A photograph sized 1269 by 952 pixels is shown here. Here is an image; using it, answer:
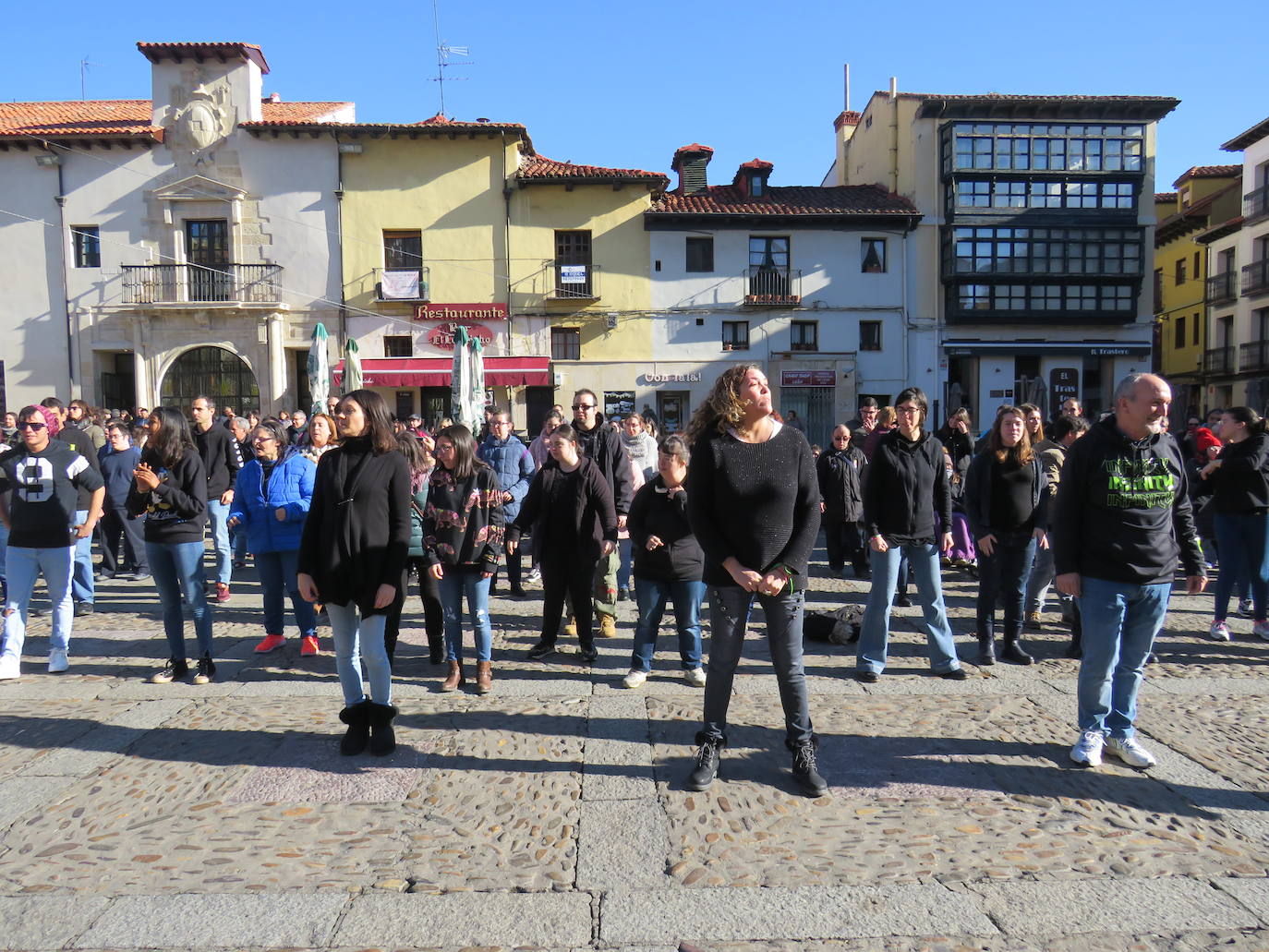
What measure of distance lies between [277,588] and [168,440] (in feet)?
4.71

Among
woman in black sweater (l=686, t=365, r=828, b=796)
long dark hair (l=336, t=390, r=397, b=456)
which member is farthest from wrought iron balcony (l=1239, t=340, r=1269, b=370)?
long dark hair (l=336, t=390, r=397, b=456)

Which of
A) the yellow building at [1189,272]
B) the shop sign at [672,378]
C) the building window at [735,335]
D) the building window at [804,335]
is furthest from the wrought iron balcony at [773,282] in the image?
the yellow building at [1189,272]

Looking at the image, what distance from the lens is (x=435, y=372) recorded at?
25.7 meters

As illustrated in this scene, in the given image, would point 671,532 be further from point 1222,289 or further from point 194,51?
point 1222,289

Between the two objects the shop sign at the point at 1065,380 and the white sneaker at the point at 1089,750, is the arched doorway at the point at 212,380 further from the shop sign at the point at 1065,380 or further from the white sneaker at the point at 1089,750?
the shop sign at the point at 1065,380

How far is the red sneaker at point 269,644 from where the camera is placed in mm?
6414

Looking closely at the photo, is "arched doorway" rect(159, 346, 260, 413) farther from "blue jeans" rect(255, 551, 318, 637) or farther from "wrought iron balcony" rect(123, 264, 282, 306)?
"blue jeans" rect(255, 551, 318, 637)

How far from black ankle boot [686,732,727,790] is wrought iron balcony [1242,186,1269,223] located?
3632 cm

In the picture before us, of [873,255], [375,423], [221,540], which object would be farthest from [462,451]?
[873,255]

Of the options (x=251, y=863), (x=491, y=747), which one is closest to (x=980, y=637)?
(x=491, y=747)

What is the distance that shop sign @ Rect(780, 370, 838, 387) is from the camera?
27016mm

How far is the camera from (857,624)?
6.77 metres

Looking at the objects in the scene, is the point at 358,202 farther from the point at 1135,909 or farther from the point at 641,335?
the point at 1135,909

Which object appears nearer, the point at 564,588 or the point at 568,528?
the point at 568,528
